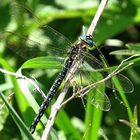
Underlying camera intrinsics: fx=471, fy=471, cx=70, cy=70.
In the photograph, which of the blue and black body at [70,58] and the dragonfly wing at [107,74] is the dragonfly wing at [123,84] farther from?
the blue and black body at [70,58]

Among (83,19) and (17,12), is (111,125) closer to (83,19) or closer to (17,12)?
(83,19)

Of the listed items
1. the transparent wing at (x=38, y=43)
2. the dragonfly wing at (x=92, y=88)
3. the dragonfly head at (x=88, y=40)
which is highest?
the transparent wing at (x=38, y=43)

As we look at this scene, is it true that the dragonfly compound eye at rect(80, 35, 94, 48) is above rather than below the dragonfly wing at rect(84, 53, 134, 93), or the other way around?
above

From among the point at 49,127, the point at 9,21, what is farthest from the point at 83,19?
the point at 49,127

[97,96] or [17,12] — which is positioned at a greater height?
[17,12]

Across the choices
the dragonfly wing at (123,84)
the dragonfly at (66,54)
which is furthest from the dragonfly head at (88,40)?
the dragonfly wing at (123,84)

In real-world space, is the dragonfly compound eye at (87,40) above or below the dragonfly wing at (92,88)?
above

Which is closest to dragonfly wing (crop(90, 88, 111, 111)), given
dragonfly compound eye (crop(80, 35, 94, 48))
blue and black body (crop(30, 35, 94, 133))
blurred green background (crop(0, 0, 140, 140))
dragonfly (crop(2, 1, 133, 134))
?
dragonfly (crop(2, 1, 133, 134))

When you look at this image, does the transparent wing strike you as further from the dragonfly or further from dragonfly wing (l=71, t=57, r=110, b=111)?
dragonfly wing (l=71, t=57, r=110, b=111)
